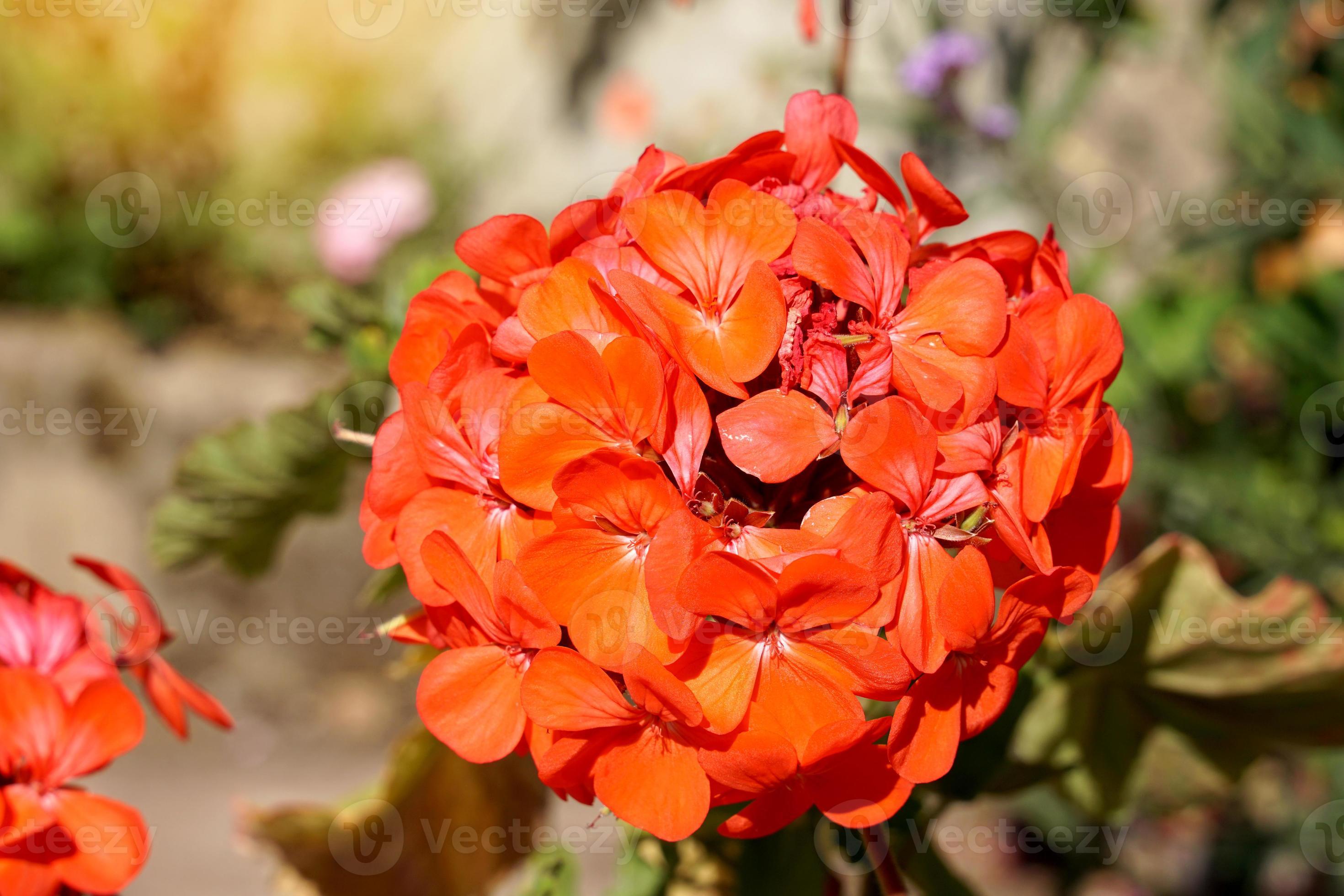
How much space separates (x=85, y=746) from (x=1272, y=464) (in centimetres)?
229

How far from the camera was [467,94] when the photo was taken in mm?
3416

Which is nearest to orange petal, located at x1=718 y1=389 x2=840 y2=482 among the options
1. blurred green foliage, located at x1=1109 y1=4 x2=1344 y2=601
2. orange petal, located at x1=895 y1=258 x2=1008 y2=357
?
orange petal, located at x1=895 y1=258 x2=1008 y2=357

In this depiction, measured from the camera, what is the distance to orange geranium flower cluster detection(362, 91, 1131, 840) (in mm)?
506

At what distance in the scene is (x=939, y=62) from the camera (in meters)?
1.71

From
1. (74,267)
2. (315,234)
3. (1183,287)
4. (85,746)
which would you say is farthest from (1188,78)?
(74,267)

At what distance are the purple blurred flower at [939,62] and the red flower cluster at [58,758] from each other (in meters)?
1.59

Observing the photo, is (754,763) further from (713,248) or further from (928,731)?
(713,248)

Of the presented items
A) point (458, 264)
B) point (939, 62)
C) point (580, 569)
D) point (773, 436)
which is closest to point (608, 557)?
point (580, 569)

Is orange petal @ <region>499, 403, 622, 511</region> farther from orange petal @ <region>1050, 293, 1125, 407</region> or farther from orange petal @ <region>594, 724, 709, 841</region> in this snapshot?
orange petal @ <region>1050, 293, 1125, 407</region>

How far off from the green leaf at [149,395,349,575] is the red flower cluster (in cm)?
25

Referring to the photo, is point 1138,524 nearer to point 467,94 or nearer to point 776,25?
point 776,25

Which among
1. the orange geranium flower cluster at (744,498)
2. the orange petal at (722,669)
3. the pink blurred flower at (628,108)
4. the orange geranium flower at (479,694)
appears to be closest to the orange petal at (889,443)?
the orange geranium flower cluster at (744,498)

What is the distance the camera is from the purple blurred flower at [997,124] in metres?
1.83

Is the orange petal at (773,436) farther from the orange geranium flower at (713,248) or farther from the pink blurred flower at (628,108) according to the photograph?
the pink blurred flower at (628,108)
